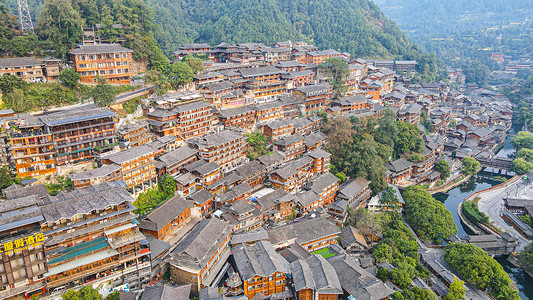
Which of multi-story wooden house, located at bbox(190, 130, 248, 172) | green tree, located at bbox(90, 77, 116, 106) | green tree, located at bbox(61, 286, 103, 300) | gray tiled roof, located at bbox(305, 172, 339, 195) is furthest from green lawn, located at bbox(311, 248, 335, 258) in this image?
green tree, located at bbox(90, 77, 116, 106)

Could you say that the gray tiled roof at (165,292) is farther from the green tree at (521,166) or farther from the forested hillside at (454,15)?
the forested hillside at (454,15)

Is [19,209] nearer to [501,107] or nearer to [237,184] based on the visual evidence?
[237,184]

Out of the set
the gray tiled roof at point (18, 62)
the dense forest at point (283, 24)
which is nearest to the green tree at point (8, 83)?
the gray tiled roof at point (18, 62)

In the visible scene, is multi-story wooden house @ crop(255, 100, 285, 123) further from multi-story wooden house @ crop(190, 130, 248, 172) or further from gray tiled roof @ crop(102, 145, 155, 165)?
gray tiled roof @ crop(102, 145, 155, 165)

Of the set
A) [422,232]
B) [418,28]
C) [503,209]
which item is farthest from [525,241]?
[418,28]

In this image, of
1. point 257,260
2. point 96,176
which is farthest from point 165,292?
point 96,176

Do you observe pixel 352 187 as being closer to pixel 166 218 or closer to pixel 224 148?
pixel 224 148

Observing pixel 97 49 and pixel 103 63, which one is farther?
pixel 103 63
